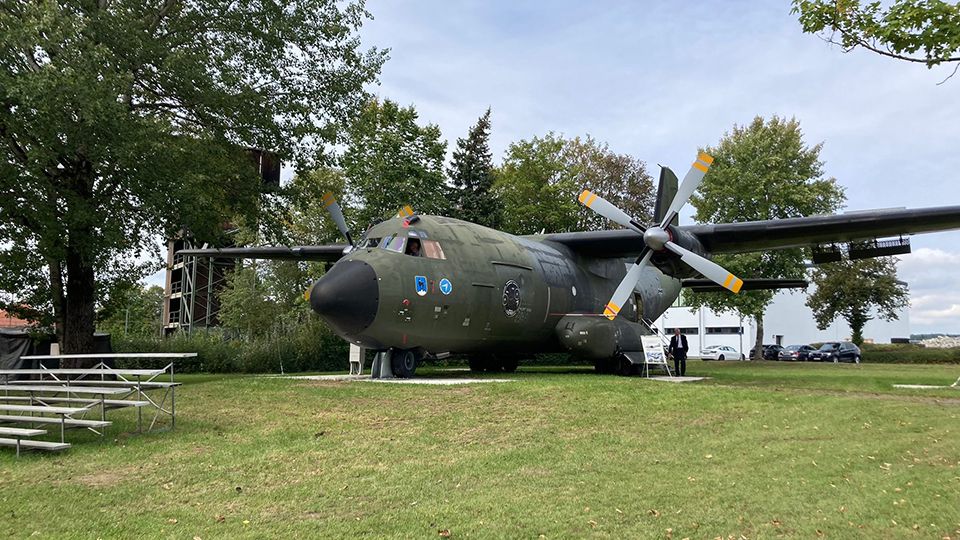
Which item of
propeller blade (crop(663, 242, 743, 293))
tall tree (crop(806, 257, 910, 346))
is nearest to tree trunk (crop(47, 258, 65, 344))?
propeller blade (crop(663, 242, 743, 293))

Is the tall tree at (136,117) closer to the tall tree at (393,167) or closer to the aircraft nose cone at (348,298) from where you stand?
the aircraft nose cone at (348,298)

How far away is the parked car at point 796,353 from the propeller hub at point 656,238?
31596 mm

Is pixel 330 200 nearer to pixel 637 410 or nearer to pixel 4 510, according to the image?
pixel 637 410

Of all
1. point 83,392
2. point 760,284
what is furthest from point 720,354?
point 83,392

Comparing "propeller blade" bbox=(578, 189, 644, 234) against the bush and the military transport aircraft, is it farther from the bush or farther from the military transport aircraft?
the bush

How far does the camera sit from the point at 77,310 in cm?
1972

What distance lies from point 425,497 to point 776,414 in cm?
731

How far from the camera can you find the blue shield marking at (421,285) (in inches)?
648

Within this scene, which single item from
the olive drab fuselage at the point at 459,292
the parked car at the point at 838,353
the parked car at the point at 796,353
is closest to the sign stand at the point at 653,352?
the olive drab fuselage at the point at 459,292

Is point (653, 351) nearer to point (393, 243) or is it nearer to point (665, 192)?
point (665, 192)

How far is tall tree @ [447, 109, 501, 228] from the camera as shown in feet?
125

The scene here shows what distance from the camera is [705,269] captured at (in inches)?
728

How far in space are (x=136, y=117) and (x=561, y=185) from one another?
96.6 ft

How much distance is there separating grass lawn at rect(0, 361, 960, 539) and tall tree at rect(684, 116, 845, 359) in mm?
27762
